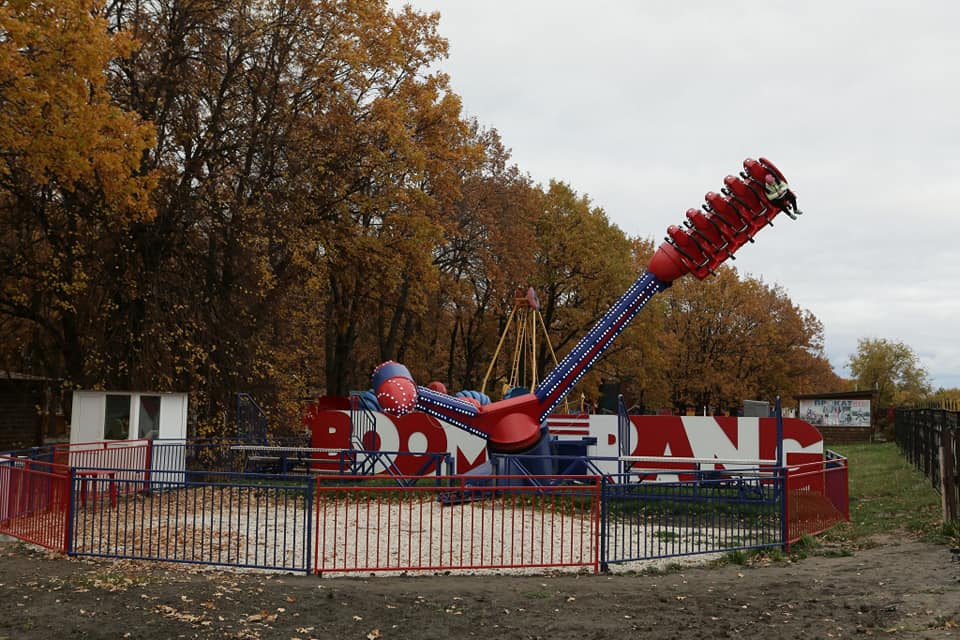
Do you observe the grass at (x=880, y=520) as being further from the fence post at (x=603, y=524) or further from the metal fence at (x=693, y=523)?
the fence post at (x=603, y=524)

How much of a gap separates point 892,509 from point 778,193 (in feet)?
19.8

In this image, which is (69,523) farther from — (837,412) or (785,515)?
(837,412)

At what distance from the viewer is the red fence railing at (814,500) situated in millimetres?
12117

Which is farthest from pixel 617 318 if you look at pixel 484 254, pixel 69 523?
pixel 484 254

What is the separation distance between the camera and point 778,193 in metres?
16.3

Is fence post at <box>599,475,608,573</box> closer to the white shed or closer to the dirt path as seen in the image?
the dirt path

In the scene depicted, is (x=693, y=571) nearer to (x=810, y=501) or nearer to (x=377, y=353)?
(x=810, y=501)

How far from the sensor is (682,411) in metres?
53.3

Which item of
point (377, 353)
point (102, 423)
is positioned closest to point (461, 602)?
point (102, 423)

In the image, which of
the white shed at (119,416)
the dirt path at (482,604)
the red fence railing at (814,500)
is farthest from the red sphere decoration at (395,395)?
the red fence railing at (814,500)

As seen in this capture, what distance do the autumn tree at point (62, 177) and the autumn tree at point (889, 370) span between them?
2629 inches

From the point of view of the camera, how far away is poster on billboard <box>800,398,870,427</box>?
41.5 meters

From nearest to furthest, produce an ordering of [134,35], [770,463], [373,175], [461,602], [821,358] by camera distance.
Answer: [461,602] → [770,463] → [134,35] → [373,175] → [821,358]

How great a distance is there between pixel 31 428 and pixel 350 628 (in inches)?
1101
